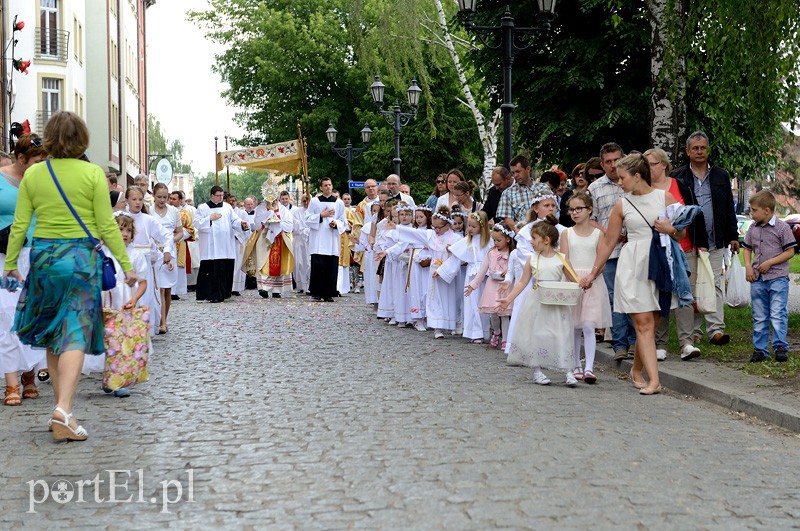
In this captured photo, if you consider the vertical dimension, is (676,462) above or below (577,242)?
below

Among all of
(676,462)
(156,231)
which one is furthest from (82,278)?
(156,231)

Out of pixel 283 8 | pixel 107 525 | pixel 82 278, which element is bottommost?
pixel 107 525

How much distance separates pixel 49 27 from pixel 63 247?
42.6m

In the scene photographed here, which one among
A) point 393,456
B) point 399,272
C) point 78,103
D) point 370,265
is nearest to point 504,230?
point 399,272

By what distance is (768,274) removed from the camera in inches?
444

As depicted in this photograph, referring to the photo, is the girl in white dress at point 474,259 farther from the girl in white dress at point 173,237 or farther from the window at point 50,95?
the window at point 50,95

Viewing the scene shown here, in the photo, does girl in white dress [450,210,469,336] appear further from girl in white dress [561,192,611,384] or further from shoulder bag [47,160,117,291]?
shoulder bag [47,160,117,291]

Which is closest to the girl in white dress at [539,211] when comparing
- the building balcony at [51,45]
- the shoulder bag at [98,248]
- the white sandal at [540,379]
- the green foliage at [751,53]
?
the white sandal at [540,379]

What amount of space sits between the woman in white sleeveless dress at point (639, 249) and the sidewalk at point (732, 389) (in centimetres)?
31

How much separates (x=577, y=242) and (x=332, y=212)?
13.2 meters

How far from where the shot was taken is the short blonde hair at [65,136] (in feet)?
25.4

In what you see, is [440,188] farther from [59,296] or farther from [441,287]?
[59,296]

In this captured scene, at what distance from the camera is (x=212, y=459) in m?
6.86

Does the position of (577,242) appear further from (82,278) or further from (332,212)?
(332,212)
